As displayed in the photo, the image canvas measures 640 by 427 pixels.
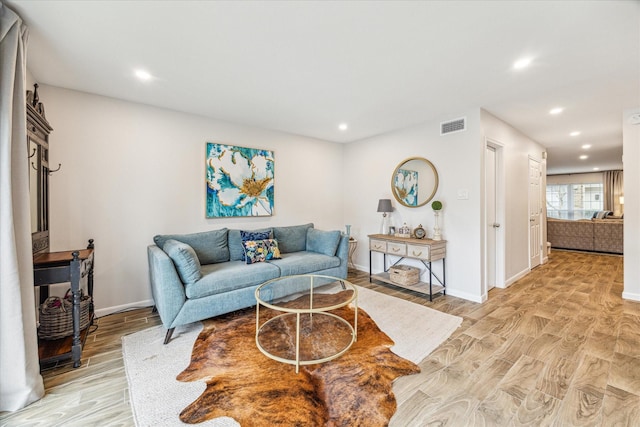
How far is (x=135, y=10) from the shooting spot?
165cm

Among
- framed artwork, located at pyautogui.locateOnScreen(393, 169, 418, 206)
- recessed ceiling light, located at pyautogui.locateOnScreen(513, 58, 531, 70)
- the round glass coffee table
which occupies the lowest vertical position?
the round glass coffee table

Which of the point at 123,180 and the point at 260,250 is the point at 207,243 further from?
the point at 123,180

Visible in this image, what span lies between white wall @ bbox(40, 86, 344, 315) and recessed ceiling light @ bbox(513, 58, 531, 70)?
10.5ft

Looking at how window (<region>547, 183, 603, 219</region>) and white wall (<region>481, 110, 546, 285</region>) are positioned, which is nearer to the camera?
white wall (<region>481, 110, 546, 285</region>)

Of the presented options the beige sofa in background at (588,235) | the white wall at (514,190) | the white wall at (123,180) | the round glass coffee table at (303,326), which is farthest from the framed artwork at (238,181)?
the beige sofa in background at (588,235)

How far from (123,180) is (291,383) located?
277 centimetres

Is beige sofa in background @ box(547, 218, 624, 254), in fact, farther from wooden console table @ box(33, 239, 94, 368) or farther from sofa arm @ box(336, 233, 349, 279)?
wooden console table @ box(33, 239, 94, 368)

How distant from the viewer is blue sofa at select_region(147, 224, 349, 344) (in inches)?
94.8

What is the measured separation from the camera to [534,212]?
4887 mm

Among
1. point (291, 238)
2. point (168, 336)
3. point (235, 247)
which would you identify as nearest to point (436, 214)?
point (291, 238)

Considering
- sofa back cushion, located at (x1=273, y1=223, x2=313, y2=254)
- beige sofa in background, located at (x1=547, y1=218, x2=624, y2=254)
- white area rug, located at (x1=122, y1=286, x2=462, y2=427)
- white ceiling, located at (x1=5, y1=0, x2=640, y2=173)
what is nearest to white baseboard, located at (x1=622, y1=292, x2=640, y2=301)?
white ceiling, located at (x1=5, y1=0, x2=640, y2=173)

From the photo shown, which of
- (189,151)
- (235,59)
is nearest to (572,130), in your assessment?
(235,59)

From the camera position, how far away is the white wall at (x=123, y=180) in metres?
2.72

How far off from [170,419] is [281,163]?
11.2ft
